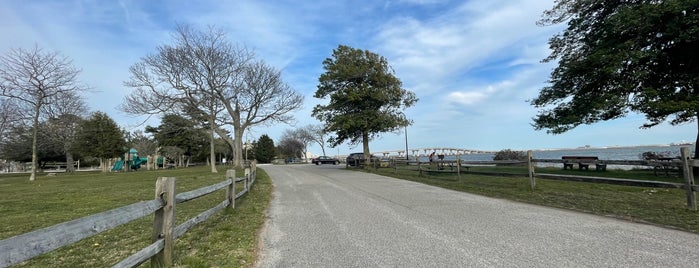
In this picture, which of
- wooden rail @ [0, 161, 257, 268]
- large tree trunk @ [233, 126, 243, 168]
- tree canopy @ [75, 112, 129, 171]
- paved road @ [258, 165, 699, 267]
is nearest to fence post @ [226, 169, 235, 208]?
paved road @ [258, 165, 699, 267]

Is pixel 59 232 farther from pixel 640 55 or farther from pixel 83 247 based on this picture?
Answer: pixel 640 55

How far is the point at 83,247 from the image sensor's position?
18.4 ft

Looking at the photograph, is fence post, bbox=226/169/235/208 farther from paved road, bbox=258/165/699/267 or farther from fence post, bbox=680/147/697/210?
fence post, bbox=680/147/697/210

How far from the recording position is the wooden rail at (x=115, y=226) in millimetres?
2238

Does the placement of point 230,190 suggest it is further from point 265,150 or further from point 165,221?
point 265,150

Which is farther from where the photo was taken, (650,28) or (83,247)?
(650,28)

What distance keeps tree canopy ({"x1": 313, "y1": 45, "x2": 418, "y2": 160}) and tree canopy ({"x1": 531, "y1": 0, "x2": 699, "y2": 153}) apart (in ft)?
41.6

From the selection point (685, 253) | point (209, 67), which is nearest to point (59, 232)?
point (685, 253)

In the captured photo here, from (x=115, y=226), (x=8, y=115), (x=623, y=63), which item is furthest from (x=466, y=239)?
(x=8, y=115)

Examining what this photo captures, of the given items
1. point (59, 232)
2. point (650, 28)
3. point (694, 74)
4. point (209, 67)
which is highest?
point (209, 67)

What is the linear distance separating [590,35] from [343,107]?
17.5 m

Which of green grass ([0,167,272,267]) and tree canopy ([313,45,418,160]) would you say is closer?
green grass ([0,167,272,267])

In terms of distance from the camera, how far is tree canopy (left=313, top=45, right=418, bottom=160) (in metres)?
29.0

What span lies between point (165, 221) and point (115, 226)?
126cm
